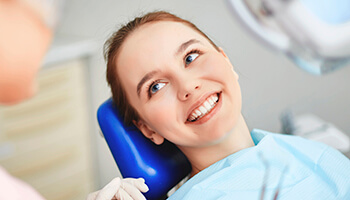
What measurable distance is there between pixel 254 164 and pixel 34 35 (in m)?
0.47

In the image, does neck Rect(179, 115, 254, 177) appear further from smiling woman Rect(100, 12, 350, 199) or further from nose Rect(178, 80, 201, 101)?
nose Rect(178, 80, 201, 101)

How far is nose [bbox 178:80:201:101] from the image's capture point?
0.68m

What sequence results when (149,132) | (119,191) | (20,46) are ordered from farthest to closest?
(149,132)
(119,191)
(20,46)

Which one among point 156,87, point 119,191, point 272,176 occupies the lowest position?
point 272,176

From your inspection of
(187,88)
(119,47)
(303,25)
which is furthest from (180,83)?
(303,25)

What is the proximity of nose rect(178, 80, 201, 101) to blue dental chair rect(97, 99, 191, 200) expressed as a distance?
17 cm

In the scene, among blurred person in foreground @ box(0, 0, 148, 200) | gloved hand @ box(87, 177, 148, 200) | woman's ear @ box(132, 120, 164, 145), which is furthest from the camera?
woman's ear @ box(132, 120, 164, 145)

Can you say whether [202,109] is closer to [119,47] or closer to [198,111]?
[198,111]

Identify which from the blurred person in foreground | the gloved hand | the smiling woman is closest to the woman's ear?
the smiling woman

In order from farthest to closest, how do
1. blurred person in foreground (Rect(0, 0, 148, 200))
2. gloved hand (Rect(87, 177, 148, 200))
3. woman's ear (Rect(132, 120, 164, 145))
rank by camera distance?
woman's ear (Rect(132, 120, 164, 145))
gloved hand (Rect(87, 177, 148, 200))
blurred person in foreground (Rect(0, 0, 148, 200))

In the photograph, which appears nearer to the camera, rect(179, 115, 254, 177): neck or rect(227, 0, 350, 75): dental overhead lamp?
rect(227, 0, 350, 75): dental overhead lamp

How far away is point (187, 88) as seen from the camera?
677 millimetres

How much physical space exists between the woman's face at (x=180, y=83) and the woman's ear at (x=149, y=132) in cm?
4

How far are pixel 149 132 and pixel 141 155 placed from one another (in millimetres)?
47
